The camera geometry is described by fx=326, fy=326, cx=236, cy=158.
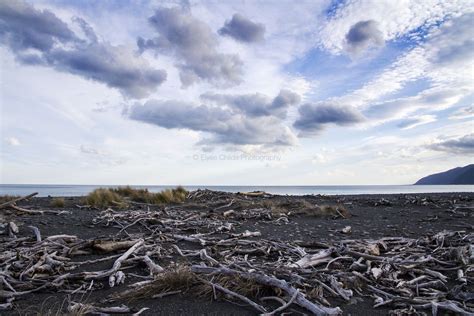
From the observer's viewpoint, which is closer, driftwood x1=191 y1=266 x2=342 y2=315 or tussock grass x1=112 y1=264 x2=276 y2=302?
driftwood x1=191 y1=266 x2=342 y2=315

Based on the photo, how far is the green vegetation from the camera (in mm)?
12453

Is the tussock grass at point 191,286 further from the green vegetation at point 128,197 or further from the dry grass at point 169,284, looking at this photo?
the green vegetation at point 128,197

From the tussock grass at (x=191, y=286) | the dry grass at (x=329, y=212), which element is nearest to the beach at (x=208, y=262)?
the tussock grass at (x=191, y=286)

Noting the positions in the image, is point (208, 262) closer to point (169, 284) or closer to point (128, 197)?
point (169, 284)

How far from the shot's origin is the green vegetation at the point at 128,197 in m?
12.5

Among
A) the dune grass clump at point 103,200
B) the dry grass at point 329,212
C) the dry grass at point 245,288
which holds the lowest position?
the dry grass at point 245,288

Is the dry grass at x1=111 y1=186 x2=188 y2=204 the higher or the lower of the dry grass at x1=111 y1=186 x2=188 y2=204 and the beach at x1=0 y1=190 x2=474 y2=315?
the higher

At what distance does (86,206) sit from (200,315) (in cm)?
1000

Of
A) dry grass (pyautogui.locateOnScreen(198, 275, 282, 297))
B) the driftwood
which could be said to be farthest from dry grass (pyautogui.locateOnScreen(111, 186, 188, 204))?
dry grass (pyautogui.locateOnScreen(198, 275, 282, 297))

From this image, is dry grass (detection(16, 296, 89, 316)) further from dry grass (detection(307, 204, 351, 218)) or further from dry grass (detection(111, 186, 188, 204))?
dry grass (detection(111, 186, 188, 204))

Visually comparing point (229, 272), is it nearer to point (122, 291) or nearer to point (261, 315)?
point (261, 315)

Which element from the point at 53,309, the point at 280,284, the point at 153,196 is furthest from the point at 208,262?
the point at 153,196

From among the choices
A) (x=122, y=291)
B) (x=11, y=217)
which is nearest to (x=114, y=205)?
(x=11, y=217)

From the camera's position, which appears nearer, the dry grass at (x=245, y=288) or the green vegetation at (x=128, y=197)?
the dry grass at (x=245, y=288)
